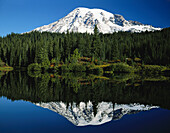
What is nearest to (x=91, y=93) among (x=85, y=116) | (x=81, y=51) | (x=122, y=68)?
(x=85, y=116)

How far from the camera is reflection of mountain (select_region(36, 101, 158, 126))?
1122cm

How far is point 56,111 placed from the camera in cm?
1309

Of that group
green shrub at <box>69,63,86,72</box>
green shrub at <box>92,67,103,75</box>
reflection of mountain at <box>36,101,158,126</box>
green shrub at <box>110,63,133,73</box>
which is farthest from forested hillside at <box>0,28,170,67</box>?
reflection of mountain at <box>36,101,158,126</box>

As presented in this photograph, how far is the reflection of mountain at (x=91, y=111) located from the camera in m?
11.2

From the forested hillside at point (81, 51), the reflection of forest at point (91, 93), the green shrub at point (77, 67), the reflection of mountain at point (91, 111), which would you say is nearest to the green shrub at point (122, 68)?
the green shrub at point (77, 67)

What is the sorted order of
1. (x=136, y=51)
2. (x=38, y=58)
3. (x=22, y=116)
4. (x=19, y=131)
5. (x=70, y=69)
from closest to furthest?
(x=19, y=131) → (x=22, y=116) → (x=70, y=69) → (x=38, y=58) → (x=136, y=51)

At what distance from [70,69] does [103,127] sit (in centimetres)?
6295

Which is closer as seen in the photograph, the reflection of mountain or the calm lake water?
the calm lake water

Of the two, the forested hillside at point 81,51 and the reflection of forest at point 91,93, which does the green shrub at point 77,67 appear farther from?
the reflection of forest at point 91,93

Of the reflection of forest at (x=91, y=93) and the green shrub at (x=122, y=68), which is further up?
the green shrub at (x=122, y=68)

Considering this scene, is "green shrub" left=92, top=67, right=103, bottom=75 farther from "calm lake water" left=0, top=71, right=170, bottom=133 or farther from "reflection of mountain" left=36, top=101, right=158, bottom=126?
"reflection of mountain" left=36, top=101, right=158, bottom=126

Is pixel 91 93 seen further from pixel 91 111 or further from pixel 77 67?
pixel 77 67

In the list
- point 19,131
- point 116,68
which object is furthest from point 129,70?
point 19,131

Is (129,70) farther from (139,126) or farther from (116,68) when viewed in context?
(139,126)
